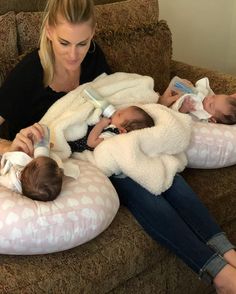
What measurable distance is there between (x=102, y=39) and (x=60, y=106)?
52 centimetres

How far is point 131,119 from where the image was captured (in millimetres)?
1672

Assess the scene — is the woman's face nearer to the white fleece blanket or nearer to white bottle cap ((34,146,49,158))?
the white fleece blanket

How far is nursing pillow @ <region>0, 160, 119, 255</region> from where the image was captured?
1303 millimetres

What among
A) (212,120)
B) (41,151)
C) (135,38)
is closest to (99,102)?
(41,151)

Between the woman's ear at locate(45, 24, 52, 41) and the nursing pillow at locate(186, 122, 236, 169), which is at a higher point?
the woman's ear at locate(45, 24, 52, 41)

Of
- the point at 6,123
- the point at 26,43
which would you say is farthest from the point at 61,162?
the point at 26,43

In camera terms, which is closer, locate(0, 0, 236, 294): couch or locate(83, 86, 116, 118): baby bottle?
locate(0, 0, 236, 294): couch

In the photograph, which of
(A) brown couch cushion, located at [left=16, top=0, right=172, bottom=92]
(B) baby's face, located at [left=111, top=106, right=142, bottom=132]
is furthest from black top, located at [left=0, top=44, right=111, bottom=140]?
(A) brown couch cushion, located at [left=16, top=0, right=172, bottom=92]

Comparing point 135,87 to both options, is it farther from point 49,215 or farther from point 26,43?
point 49,215

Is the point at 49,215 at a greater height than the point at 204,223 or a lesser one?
greater

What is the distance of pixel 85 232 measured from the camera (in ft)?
4.53

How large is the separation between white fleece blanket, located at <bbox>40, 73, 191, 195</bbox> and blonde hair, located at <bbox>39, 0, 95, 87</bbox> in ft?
0.41

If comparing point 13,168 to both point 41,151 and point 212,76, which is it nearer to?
point 41,151

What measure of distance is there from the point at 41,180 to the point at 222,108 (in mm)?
861
